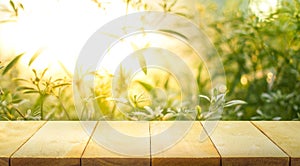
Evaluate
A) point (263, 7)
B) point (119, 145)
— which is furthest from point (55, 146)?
point (263, 7)

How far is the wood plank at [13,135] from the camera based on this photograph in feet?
4.39

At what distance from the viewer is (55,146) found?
4.59ft

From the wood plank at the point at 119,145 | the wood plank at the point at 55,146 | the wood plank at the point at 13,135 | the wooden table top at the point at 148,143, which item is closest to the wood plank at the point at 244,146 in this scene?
the wooden table top at the point at 148,143

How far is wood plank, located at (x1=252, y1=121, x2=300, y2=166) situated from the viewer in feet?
4.46

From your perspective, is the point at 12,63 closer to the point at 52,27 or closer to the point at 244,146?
the point at 52,27

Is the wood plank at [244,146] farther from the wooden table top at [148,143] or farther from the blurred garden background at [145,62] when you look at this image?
the blurred garden background at [145,62]

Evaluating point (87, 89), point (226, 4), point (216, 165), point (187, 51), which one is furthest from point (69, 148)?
point (226, 4)

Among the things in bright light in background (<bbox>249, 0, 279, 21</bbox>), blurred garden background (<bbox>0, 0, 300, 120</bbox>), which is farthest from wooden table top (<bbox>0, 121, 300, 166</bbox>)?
bright light in background (<bbox>249, 0, 279, 21</bbox>)

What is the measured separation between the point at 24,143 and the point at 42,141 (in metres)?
0.05

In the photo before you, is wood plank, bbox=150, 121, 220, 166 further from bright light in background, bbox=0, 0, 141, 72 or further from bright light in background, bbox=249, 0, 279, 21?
bright light in background, bbox=249, 0, 279, 21

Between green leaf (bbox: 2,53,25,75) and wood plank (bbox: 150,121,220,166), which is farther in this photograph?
green leaf (bbox: 2,53,25,75)

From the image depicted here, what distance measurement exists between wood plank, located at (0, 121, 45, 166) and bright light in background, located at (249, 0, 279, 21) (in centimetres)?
91

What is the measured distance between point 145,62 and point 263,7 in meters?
0.50

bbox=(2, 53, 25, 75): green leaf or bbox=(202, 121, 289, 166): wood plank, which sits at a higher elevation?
bbox=(2, 53, 25, 75): green leaf
